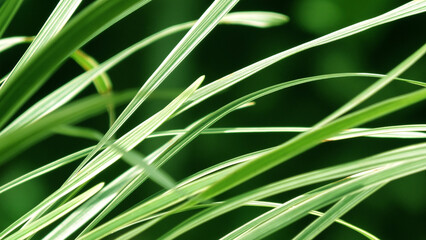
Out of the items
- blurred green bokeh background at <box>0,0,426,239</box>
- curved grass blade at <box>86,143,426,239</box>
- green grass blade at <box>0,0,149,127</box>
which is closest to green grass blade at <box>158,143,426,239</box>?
curved grass blade at <box>86,143,426,239</box>

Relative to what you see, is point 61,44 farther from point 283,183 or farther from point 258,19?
point 258,19

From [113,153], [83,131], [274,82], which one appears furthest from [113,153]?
Answer: [274,82]

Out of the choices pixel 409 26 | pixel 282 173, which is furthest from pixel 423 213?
pixel 409 26

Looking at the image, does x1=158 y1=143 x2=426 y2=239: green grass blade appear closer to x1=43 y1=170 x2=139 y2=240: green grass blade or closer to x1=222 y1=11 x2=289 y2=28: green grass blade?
x1=43 y1=170 x2=139 y2=240: green grass blade

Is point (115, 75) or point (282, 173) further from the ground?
point (115, 75)

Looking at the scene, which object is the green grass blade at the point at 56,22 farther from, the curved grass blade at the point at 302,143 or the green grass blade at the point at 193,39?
the curved grass blade at the point at 302,143

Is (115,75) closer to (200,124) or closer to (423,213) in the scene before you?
(423,213)

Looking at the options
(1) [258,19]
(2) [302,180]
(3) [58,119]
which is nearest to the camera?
(3) [58,119]
